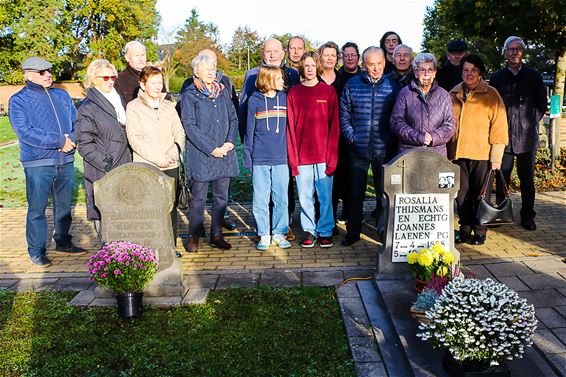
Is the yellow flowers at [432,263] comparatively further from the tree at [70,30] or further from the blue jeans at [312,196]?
the tree at [70,30]

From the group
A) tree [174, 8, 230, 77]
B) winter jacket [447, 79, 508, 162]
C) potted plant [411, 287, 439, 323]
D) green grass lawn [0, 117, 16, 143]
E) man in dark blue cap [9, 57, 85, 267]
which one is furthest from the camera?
tree [174, 8, 230, 77]

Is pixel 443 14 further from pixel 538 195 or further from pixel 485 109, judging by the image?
pixel 485 109

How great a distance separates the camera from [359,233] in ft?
21.0

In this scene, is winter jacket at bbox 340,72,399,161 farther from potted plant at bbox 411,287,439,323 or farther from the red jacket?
potted plant at bbox 411,287,439,323

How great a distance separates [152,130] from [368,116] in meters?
2.46

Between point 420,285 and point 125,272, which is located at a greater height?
point 125,272

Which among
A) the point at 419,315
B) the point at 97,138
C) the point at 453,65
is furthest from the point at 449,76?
the point at 97,138

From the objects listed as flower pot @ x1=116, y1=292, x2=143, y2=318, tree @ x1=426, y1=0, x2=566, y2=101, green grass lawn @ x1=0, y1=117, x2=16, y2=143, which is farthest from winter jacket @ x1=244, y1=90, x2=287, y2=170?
green grass lawn @ x1=0, y1=117, x2=16, y2=143

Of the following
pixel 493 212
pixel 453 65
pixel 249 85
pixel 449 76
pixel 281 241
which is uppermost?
pixel 453 65

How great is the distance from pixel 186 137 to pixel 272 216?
153 centimetres

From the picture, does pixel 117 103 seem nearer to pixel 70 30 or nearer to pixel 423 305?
pixel 423 305

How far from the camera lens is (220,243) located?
6.34m

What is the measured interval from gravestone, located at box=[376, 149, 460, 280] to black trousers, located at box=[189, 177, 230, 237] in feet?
7.34

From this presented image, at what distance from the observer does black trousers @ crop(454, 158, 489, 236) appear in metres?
6.10
